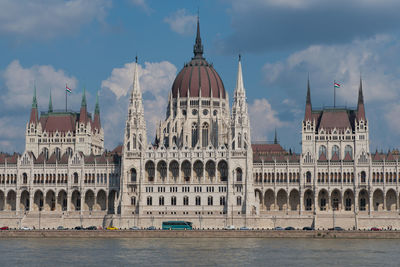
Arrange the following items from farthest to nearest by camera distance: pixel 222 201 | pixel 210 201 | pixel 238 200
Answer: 1. pixel 210 201
2. pixel 222 201
3. pixel 238 200

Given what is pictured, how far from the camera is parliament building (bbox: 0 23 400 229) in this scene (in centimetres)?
16688

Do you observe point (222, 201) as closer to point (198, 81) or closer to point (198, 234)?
point (198, 234)

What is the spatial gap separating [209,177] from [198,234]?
18969mm

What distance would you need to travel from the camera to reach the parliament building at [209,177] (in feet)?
547

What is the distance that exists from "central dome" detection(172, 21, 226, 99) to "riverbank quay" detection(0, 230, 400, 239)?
38740 mm

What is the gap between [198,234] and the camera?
15412cm

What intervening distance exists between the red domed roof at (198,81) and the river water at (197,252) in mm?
43423

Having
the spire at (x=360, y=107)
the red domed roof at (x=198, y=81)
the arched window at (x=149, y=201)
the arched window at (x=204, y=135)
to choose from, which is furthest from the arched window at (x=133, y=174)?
the spire at (x=360, y=107)

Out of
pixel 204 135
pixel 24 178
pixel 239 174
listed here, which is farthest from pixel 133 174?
pixel 24 178

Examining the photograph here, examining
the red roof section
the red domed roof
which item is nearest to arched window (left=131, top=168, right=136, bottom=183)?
the red domed roof

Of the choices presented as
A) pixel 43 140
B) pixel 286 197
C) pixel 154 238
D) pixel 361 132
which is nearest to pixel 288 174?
pixel 286 197

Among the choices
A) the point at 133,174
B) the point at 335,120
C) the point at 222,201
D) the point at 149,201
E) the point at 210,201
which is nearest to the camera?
the point at 222,201

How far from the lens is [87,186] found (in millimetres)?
176500

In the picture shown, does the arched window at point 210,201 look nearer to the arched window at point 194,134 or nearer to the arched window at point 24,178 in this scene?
the arched window at point 194,134
